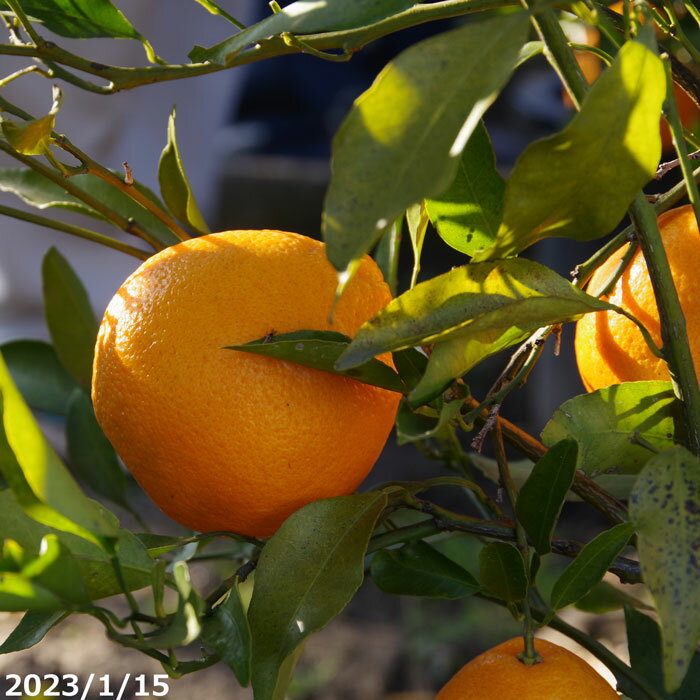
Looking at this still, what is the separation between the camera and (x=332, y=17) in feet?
1.08

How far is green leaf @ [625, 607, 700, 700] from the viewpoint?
478mm

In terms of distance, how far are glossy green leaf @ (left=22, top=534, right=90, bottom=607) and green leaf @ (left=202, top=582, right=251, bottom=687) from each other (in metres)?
0.06

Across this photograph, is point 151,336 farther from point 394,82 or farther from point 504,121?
point 504,121

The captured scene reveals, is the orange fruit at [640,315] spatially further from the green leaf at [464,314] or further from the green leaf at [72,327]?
the green leaf at [72,327]

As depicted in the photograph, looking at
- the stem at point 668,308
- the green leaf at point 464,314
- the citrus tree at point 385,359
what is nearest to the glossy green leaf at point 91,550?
the citrus tree at point 385,359

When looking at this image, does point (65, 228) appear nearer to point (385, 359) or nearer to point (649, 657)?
point (385, 359)

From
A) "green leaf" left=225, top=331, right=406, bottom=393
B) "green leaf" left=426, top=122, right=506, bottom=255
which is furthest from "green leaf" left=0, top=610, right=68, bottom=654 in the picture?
"green leaf" left=426, top=122, right=506, bottom=255

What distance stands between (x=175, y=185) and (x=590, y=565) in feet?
0.96

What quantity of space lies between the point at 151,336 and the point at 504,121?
10.2 feet

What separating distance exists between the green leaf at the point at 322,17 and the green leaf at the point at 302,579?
195 mm

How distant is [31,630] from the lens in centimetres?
38

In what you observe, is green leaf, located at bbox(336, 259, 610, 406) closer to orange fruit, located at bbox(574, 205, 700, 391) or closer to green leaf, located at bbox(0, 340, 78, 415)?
orange fruit, located at bbox(574, 205, 700, 391)

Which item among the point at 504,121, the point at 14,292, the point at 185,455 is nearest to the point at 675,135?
the point at 185,455

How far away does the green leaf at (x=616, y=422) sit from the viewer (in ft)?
1.31
